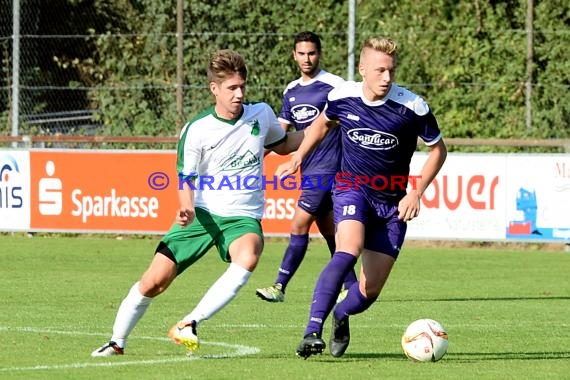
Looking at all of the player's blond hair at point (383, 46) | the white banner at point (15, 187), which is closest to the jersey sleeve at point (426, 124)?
the player's blond hair at point (383, 46)

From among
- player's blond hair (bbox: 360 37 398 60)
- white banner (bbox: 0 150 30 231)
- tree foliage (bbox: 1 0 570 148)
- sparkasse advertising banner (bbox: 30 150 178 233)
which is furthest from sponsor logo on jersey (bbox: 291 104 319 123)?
tree foliage (bbox: 1 0 570 148)

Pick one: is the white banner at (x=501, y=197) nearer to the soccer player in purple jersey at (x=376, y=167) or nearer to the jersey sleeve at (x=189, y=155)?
the soccer player in purple jersey at (x=376, y=167)

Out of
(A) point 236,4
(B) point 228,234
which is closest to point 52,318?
(B) point 228,234

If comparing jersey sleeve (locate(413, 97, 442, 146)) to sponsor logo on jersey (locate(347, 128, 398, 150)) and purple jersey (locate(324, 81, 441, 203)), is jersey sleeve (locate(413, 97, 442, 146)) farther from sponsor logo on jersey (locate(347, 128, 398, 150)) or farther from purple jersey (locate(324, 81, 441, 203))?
sponsor logo on jersey (locate(347, 128, 398, 150))

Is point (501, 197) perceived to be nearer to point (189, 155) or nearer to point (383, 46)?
point (383, 46)

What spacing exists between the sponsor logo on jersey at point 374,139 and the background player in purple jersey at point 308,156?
3934 millimetres

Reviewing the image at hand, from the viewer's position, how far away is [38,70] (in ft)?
71.5

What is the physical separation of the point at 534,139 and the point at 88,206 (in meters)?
6.46

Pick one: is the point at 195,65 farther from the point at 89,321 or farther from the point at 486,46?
the point at 89,321

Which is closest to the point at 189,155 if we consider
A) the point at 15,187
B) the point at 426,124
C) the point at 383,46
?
the point at 383,46

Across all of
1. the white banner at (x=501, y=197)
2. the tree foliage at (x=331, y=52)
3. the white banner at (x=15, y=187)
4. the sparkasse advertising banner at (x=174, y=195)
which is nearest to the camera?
the white banner at (x=501, y=197)

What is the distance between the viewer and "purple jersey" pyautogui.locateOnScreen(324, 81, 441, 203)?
8578 millimetres

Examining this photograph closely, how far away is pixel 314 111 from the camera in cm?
1266

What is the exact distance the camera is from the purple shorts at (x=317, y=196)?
12672 mm
